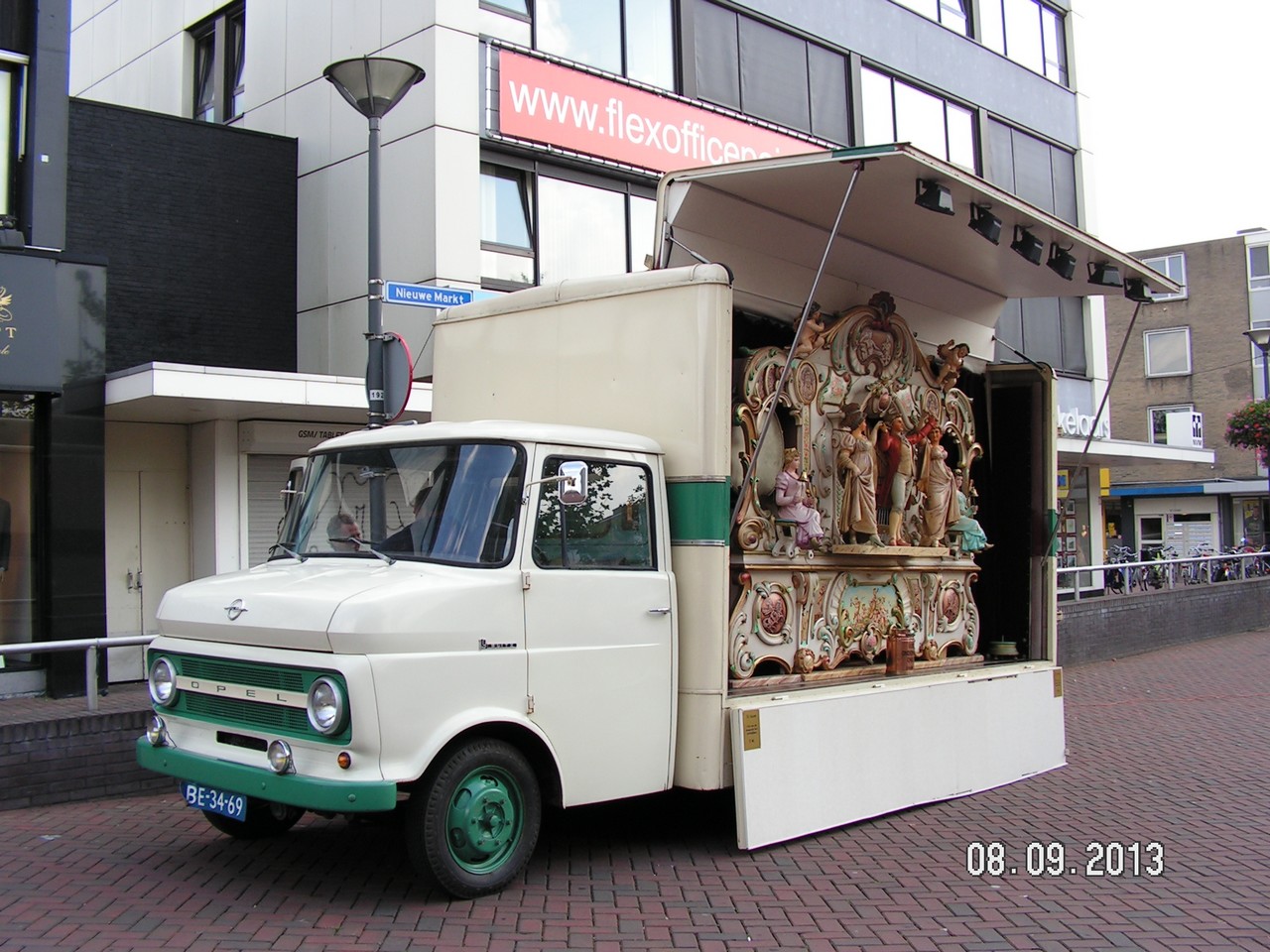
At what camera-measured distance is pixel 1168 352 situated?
44.9 m

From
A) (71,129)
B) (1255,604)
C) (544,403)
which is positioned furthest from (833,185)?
(1255,604)

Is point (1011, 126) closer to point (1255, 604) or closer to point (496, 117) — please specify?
point (1255, 604)

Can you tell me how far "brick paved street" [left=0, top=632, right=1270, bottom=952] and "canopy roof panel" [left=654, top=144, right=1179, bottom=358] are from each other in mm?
3128

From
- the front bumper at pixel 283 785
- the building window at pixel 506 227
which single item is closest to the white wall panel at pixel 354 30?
the building window at pixel 506 227

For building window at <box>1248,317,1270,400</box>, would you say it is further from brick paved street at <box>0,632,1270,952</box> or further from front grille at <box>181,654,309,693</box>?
front grille at <box>181,654,309,693</box>

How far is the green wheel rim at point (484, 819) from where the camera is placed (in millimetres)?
5812

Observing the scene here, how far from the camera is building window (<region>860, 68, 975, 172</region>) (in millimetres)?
20953

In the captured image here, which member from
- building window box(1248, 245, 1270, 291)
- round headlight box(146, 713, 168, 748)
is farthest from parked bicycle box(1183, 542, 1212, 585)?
building window box(1248, 245, 1270, 291)

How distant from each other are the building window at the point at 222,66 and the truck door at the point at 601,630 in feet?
42.2

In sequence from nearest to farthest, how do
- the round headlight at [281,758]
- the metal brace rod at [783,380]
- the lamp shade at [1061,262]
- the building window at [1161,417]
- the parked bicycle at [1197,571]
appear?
the round headlight at [281,758] < the metal brace rod at [783,380] < the lamp shade at [1061,262] < the parked bicycle at [1197,571] < the building window at [1161,417]

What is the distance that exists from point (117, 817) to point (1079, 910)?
5.66 m

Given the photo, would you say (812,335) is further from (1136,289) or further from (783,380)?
(1136,289)

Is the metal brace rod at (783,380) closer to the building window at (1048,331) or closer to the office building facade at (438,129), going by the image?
the office building facade at (438,129)

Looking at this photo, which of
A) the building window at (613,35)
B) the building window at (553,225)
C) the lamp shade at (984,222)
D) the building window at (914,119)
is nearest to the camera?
the lamp shade at (984,222)
